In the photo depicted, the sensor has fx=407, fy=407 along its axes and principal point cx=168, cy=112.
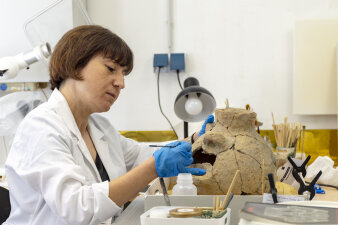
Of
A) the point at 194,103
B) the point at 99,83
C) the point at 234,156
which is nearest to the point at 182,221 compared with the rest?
the point at 234,156

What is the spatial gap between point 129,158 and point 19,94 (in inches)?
40.2

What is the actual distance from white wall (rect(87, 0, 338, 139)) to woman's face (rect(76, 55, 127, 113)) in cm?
130

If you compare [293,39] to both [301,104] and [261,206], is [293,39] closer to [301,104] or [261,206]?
[301,104]

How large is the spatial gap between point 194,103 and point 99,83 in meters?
0.67

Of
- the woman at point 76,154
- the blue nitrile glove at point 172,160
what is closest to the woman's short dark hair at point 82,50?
the woman at point 76,154

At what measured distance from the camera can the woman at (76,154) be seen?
43.8 inches

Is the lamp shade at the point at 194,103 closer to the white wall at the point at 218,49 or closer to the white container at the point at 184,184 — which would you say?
the white wall at the point at 218,49

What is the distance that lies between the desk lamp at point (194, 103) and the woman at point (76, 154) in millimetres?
505

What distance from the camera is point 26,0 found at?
2465 millimetres

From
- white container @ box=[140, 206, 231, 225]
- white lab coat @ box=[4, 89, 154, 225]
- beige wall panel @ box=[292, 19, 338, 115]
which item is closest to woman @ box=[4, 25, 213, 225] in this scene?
white lab coat @ box=[4, 89, 154, 225]

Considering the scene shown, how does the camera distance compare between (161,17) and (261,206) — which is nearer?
(261,206)

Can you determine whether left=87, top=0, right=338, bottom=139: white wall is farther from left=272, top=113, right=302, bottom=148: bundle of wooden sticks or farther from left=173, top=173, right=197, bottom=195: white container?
left=173, top=173, right=197, bottom=195: white container

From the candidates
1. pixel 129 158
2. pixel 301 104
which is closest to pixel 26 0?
pixel 129 158

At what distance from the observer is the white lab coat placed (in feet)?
3.60
